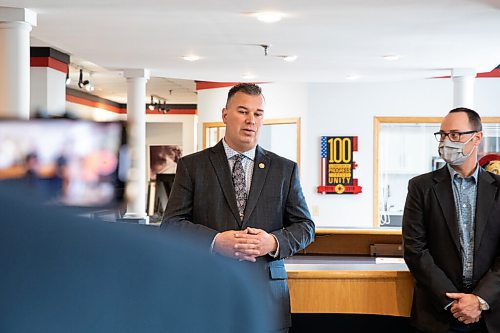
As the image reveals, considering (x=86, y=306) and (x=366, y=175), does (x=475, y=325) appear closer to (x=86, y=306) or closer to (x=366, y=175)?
(x=86, y=306)

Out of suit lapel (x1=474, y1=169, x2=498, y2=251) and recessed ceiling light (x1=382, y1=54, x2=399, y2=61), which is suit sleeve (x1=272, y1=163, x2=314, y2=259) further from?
recessed ceiling light (x1=382, y1=54, x2=399, y2=61)

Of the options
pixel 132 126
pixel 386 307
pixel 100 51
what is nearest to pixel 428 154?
pixel 100 51

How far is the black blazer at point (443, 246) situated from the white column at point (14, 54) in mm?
4255

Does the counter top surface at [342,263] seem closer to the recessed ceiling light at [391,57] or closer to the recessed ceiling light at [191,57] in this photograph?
the recessed ceiling light at [391,57]

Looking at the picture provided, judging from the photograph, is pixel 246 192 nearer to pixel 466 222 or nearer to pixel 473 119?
pixel 466 222

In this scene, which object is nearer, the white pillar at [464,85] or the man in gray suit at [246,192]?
the man in gray suit at [246,192]

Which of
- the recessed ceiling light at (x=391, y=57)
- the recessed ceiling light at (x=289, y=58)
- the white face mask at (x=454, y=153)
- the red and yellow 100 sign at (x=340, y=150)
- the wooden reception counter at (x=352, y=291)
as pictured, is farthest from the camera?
the red and yellow 100 sign at (x=340, y=150)

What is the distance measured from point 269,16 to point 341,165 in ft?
15.7

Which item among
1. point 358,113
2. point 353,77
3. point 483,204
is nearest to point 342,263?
point 483,204

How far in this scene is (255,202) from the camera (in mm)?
2609

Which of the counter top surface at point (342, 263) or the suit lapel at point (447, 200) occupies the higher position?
the suit lapel at point (447, 200)

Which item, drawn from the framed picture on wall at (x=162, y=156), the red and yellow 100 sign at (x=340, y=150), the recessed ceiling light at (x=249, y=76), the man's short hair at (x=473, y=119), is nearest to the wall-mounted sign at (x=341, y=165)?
the red and yellow 100 sign at (x=340, y=150)

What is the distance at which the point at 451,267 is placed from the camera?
285cm

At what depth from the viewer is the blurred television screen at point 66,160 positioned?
→ 10.1 inches
